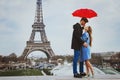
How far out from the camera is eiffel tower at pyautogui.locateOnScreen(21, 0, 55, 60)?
2561 cm

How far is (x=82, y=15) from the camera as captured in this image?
5.47 meters

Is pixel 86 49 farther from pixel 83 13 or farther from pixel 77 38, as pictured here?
pixel 83 13

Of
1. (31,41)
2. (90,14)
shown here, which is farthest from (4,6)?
(31,41)

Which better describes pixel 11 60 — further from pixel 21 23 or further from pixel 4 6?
pixel 4 6

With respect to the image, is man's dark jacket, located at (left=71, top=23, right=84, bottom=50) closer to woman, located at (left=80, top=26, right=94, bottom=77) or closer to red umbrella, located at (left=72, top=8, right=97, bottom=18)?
woman, located at (left=80, top=26, right=94, bottom=77)

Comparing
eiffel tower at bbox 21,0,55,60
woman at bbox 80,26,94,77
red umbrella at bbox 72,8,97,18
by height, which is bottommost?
woman at bbox 80,26,94,77

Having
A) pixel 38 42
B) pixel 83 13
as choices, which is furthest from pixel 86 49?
pixel 38 42

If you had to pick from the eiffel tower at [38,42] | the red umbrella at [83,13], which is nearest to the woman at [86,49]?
the red umbrella at [83,13]

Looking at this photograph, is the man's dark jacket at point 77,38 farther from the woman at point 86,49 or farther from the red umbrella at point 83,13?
the red umbrella at point 83,13

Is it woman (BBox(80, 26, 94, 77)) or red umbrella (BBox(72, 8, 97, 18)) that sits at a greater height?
red umbrella (BBox(72, 8, 97, 18))

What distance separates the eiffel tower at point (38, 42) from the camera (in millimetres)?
25614

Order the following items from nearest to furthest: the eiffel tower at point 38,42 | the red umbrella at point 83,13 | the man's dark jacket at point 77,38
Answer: the man's dark jacket at point 77,38
the red umbrella at point 83,13
the eiffel tower at point 38,42

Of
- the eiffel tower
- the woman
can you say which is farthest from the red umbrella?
the eiffel tower

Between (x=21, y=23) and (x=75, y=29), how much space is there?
9.82 metres
